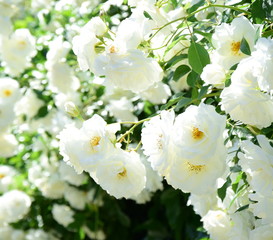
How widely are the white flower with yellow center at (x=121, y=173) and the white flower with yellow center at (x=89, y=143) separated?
18 millimetres

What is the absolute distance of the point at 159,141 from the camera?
0.94 m

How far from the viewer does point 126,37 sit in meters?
1.02

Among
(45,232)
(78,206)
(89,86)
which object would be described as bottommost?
(45,232)

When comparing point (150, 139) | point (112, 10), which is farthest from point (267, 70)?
point (112, 10)

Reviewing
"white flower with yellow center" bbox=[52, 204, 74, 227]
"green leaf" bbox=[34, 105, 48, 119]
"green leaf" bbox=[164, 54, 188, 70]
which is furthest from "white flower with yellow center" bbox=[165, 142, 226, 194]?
"white flower with yellow center" bbox=[52, 204, 74, 227]

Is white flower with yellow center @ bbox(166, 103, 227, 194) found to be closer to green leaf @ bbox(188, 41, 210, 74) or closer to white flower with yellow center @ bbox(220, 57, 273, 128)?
white flower with yellow center @ bbox(220, 57, 273, 128)

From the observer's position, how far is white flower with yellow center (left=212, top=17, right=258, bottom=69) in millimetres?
1030

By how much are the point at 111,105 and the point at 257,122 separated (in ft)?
3.86

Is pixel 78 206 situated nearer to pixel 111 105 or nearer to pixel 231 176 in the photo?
pixel 111 105

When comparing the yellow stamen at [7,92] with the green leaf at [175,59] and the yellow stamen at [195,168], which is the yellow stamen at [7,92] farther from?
the yellow stamen at [195,168]

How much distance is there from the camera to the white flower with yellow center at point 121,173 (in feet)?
3.24

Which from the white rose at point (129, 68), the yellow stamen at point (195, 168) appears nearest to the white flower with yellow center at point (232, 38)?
the white rose at point (129, 68)

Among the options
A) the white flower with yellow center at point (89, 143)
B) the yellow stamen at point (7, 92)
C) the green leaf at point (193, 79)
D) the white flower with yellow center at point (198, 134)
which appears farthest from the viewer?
the yellow stamen at point (7, 92)

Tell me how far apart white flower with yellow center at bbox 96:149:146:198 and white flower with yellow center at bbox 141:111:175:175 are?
0.05 metres
